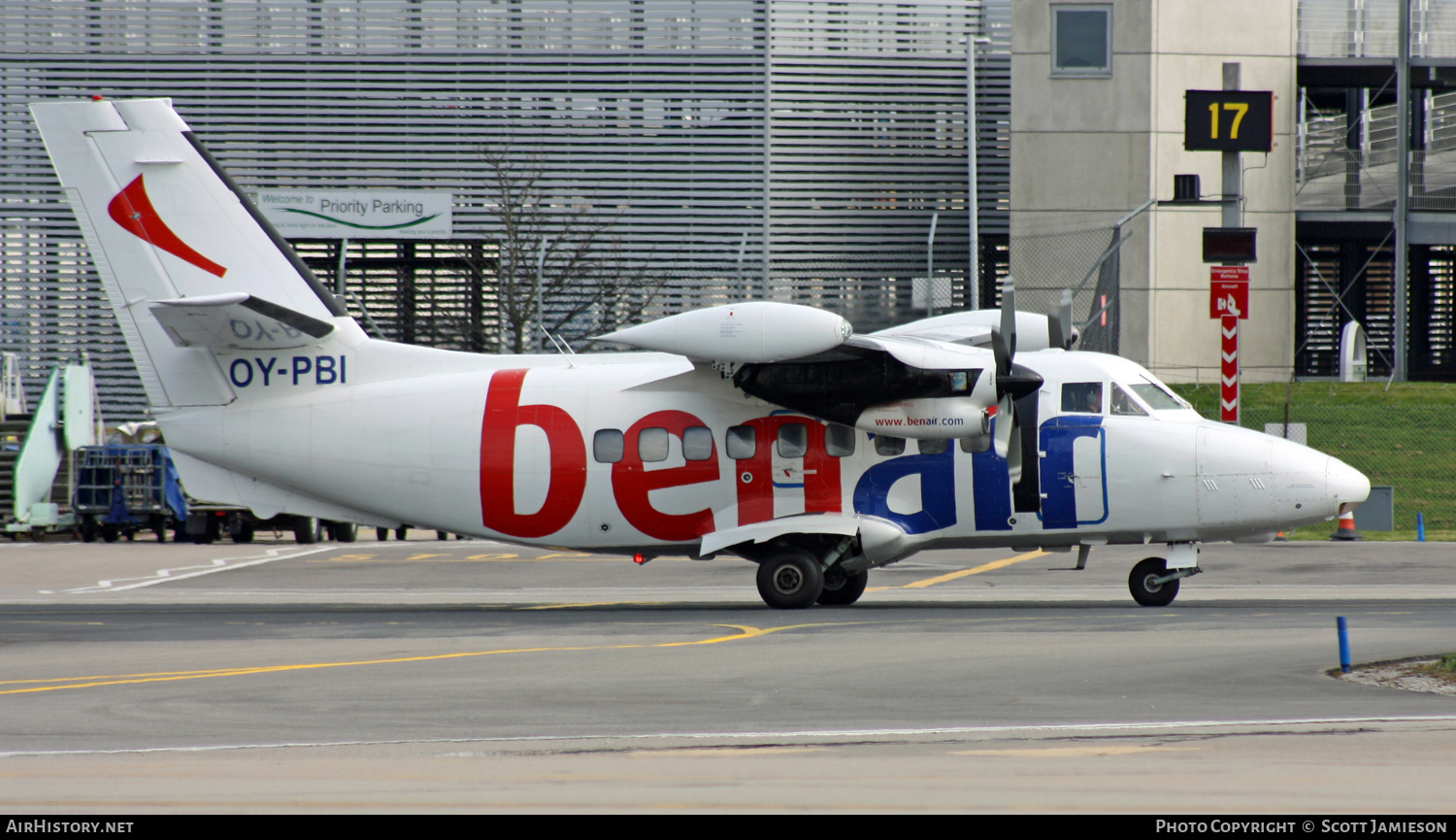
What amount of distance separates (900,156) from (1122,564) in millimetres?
21453

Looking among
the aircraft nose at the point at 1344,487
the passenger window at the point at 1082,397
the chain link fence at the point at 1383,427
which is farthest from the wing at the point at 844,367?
the chain link fence at the point at 1383,427

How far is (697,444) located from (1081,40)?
89.6 feet

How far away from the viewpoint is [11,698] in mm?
10750

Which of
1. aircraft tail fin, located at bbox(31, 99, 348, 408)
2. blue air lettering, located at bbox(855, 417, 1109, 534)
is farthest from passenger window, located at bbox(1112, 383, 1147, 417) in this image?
aircraft tail fin, located at bbox(31, 99, 348, 408)

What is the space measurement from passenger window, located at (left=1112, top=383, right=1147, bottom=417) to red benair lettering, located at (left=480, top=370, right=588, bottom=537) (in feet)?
22.0

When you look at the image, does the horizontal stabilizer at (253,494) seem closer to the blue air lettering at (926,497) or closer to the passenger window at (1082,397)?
the blue air lettering at (926,497)

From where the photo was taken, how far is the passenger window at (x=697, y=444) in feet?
57.4

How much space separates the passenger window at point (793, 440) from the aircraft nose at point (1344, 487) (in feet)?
20.8

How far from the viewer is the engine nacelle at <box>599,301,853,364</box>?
52.1 feet

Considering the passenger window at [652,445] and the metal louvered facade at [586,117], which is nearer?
the passenger window at [652,445]

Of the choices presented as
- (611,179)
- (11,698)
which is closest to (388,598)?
(11,698)

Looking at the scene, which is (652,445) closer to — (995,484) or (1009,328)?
(995,484)

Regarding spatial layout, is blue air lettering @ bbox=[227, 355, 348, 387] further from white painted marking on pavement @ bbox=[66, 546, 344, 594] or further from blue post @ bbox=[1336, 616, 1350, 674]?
blue post @ bbox=[1336, 616, 1350, 674]

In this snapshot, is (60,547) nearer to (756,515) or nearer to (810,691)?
(756,515)
